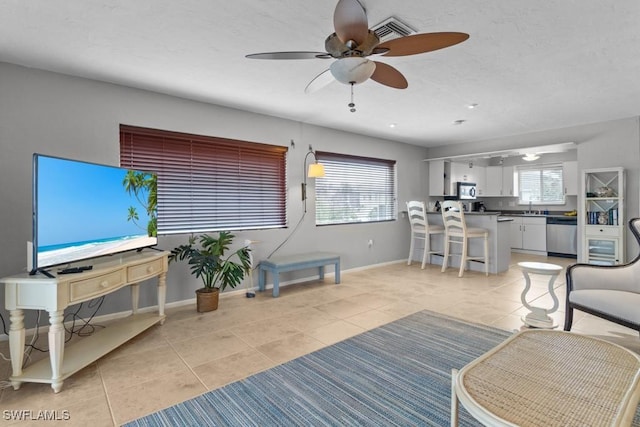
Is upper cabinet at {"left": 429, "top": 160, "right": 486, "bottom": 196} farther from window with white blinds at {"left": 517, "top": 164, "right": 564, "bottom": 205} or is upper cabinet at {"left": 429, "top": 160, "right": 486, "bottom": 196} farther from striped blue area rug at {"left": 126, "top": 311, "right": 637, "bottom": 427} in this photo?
striped blue area rug at {"left": 126, "top": 311, "right": 637, "bottom": 427}

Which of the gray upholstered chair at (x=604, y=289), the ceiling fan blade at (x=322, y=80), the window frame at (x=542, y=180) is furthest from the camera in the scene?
the window frame at (x=542, y=180)

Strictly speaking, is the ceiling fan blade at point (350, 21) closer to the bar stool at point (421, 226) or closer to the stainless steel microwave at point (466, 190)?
the bar stool at point (421, 226)

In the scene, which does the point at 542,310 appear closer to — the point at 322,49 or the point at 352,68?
the point at 352,68

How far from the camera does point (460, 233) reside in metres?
5.21

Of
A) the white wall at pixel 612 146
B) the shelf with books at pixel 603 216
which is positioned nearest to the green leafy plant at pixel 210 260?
the shelf with books at pixel 603 216

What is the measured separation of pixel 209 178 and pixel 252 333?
1.99 meters

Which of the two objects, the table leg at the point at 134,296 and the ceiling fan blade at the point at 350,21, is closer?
the ceiling fan blade at the point at 350,21

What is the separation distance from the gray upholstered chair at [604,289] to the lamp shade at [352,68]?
245 centimetres

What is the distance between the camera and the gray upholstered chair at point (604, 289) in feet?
7.63

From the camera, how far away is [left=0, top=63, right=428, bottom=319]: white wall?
2715 millimetres

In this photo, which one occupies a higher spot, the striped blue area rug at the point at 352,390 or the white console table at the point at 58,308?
the white console table at the point at 58,308

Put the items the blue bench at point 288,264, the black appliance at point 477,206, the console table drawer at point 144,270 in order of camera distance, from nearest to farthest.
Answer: the console table drawer at point 144,270
the blue bench at point 288,264
the black appliance at point 477,206

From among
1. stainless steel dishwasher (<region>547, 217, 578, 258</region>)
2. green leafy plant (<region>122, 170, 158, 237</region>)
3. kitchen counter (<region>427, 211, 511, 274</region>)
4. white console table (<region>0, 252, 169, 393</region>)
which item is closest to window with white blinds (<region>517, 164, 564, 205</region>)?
stainless steel dishwasher (<region>547, 217, 578, 258</region>)

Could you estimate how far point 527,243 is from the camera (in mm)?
7055
